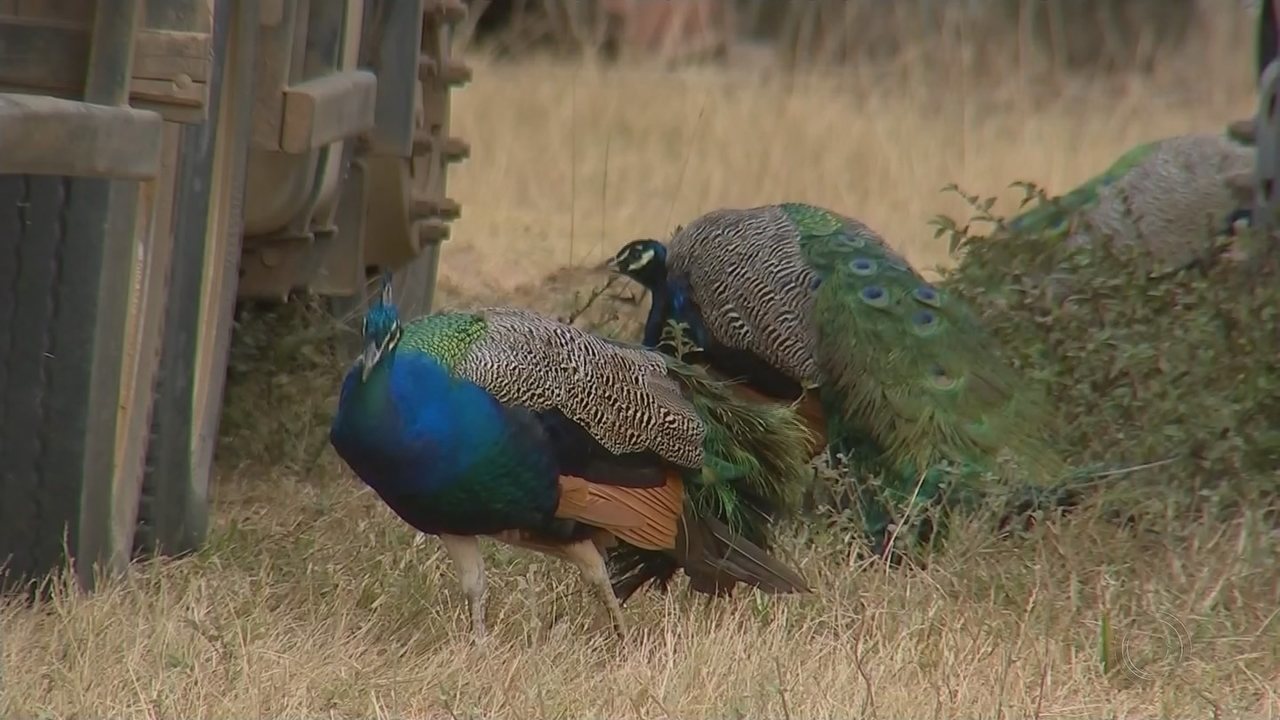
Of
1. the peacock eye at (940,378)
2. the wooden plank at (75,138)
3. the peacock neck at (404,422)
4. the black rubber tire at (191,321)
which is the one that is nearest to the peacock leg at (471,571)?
the peacock neck at (404,422)

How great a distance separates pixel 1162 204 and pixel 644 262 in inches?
70.3

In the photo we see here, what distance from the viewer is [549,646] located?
3.85m

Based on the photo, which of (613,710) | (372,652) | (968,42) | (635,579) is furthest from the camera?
(968,42)

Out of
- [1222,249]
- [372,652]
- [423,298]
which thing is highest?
[1222,249]

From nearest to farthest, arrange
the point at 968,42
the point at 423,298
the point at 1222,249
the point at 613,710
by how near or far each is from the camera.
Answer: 1. the point at 613,710
2. the point at 1222,249
3. the point at 423,298
4. the point at 968,42

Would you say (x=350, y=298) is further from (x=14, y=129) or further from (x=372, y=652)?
(x=14, y=129)

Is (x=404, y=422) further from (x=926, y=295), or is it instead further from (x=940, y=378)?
(x=926, y=295)

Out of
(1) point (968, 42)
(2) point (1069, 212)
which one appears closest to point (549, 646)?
(2) point (1069, 212)

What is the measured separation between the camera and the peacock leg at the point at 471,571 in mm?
3883


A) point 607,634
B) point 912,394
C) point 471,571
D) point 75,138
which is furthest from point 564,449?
point 75,138

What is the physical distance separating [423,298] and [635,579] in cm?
186

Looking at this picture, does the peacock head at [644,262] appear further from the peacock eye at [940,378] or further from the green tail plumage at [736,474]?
the green tail plumage at [736,474]

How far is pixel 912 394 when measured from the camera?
4.75 m

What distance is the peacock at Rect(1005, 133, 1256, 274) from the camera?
18.9 ft
